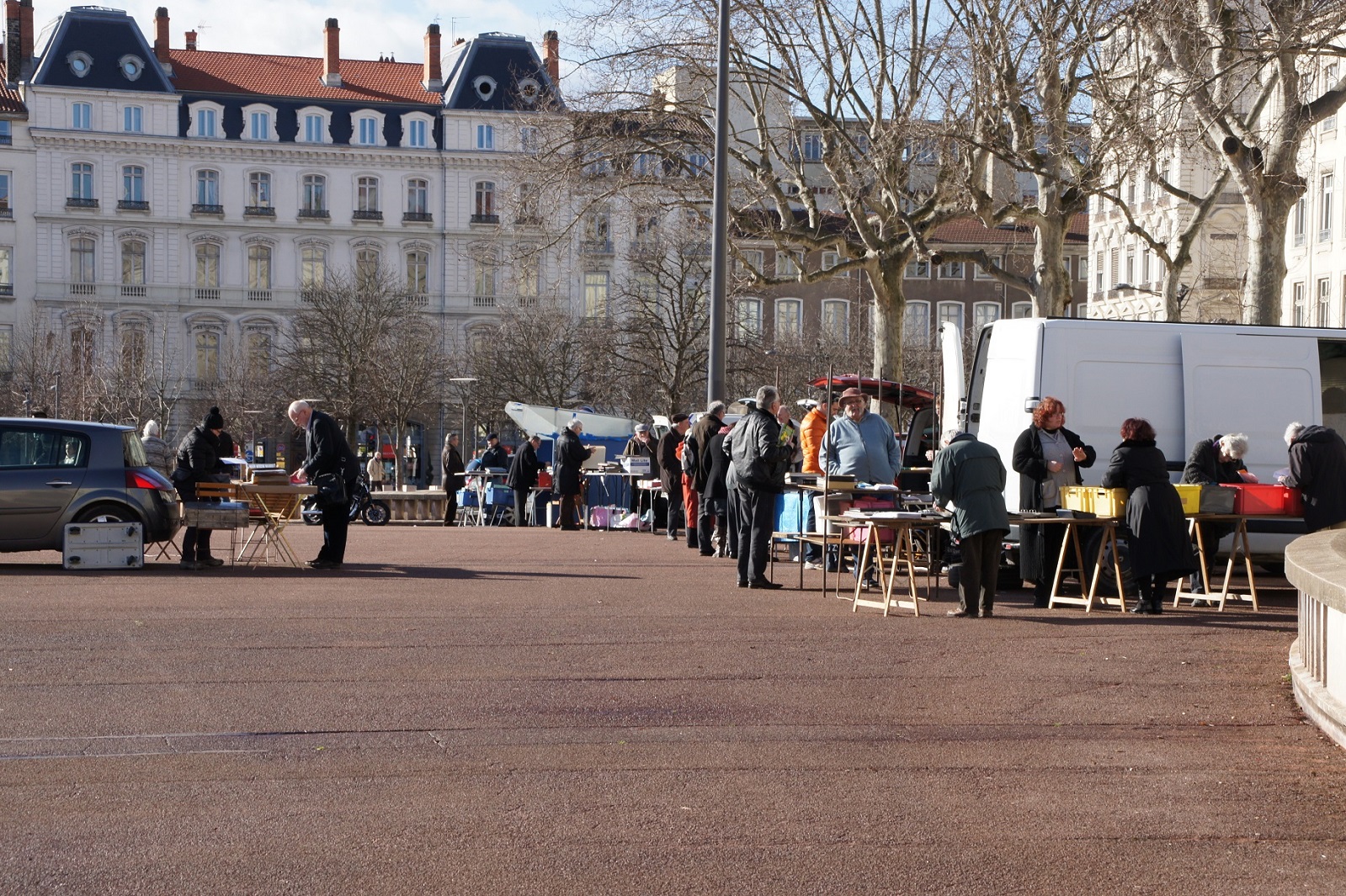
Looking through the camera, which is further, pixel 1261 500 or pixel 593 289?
pixel 593 289

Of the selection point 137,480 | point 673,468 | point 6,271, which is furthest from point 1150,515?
point 6,271

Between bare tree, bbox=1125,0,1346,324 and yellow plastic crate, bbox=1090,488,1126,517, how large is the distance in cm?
665

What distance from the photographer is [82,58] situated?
259 feet

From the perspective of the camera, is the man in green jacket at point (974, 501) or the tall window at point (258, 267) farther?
the tall window at point (258, 267)

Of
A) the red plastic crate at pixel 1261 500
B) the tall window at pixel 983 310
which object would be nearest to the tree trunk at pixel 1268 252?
the red plastic crate at pixel 1261 500

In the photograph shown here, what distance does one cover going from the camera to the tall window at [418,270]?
8250 cm

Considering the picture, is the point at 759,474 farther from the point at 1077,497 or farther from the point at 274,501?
the point at 274,501

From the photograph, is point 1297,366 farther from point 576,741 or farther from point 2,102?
point 2,102

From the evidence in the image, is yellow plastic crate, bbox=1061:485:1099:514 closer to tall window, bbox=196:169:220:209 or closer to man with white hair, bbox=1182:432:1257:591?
man with white hair, bbox=1182:432:1257:591

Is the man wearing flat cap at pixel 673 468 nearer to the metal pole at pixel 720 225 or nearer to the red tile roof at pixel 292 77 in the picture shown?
the metal pole at pixel 720 225

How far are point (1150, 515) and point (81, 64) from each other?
73474 millimetres

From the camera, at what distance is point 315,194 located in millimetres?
82375

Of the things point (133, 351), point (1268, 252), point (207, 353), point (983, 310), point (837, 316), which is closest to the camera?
point (1268, 252)

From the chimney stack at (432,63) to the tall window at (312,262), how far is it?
9.57 metres
